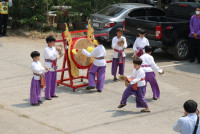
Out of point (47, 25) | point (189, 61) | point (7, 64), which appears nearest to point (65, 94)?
point (7, 64)

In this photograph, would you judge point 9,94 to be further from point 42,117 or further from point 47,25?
point 47,25

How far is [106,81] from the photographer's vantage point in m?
11.2

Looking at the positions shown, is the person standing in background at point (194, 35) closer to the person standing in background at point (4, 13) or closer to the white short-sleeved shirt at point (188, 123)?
the person standing in background at point (4, 13)

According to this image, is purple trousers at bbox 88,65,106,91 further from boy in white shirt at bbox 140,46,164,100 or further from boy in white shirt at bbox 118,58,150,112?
boy in white shirt at bbox 118,58,150,112

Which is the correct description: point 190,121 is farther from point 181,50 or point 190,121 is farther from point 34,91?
point 181,50

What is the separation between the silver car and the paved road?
3.28m

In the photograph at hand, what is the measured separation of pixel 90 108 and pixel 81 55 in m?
1.85

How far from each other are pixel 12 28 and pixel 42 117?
1059cm

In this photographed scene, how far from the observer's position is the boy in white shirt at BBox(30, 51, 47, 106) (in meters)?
8.76

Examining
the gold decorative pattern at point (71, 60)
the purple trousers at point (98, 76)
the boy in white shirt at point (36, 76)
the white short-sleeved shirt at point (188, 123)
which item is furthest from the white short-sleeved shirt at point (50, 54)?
the white short-sleeved shirt at point (188, 123)

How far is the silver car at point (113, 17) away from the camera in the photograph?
50.4ft

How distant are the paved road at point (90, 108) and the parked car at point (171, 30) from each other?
127cm

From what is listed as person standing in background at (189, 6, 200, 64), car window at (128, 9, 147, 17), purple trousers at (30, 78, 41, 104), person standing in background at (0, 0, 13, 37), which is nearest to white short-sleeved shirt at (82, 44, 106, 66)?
purple trousers at (30, 78, 41, 104)

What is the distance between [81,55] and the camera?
1027 centimetres
